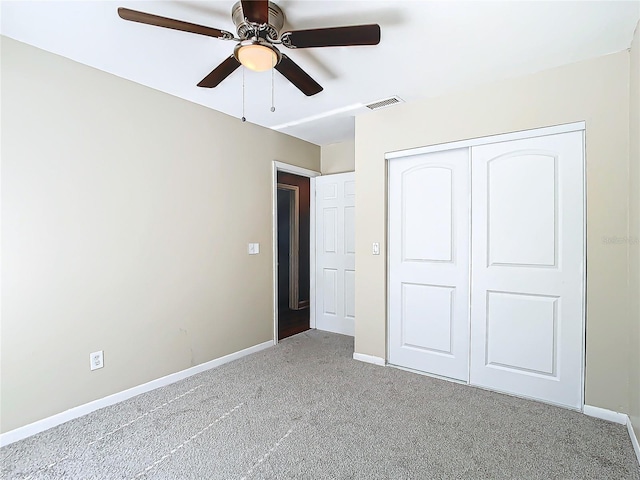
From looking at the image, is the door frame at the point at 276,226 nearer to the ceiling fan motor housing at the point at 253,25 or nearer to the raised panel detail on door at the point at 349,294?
the raised panel detail on door at the point at 349,294

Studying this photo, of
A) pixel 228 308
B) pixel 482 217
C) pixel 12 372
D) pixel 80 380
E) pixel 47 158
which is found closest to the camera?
pixel 12 372

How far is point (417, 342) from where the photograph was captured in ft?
10.2

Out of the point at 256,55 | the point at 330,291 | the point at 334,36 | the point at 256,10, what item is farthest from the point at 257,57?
the point at 330,291

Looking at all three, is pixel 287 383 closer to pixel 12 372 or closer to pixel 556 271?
pixel 12 372

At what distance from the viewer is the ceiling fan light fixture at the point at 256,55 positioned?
5.75 ft

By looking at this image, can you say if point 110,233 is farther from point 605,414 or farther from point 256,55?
point 605,414

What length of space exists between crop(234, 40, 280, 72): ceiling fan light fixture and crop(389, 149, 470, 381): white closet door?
5.46 ft

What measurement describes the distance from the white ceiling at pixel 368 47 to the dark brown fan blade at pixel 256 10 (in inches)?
10.1

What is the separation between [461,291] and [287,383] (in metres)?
1.62

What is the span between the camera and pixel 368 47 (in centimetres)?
216

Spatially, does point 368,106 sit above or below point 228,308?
above

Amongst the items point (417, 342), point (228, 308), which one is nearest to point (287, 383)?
point (228, 308)

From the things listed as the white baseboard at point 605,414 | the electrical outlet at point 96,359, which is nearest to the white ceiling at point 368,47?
the electrical outlet at point 96,359

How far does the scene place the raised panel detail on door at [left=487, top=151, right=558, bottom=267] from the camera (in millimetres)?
2482
